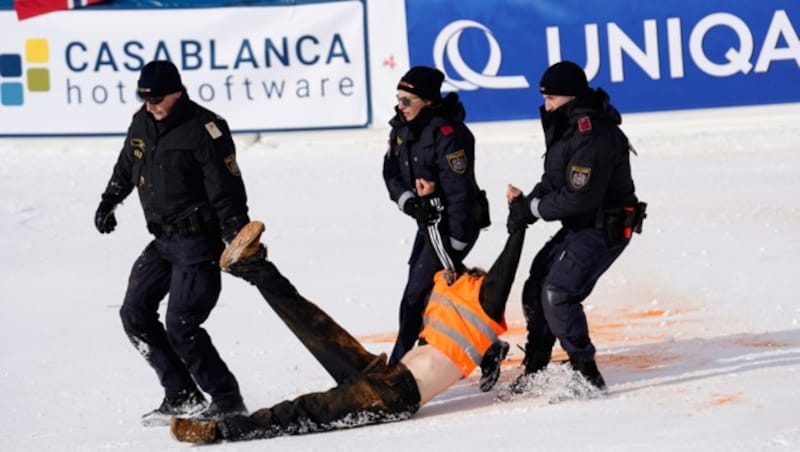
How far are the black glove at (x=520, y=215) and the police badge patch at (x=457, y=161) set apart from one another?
0.41 meters

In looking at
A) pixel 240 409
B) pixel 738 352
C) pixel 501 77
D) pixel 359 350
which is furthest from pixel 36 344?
pixel 501 77

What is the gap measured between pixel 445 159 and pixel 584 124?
0.78 meters

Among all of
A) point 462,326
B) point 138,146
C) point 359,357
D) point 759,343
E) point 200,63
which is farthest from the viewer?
point 200,63

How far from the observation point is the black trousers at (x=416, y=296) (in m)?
7.80

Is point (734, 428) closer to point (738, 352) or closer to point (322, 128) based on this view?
point (738, 352)

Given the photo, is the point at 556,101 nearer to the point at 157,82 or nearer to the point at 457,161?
the point at 457,161

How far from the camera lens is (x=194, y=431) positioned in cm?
676

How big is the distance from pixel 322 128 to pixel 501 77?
1.62 m

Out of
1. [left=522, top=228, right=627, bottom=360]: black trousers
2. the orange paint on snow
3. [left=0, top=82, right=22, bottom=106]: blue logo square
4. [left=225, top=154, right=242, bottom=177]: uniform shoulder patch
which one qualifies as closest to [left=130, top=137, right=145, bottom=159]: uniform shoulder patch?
[left=225, top=154, right=242, bottom=177]: uniform shoulder patch

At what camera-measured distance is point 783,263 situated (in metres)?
10.3

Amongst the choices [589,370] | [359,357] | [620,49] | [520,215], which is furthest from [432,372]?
[620,49]

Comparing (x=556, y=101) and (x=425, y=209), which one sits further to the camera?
(x=425, y=209)

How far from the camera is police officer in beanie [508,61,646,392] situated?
23.4ft

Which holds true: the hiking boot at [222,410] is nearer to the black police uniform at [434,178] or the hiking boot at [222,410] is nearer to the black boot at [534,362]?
the black police uniform at [434,178]
